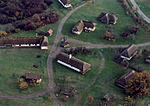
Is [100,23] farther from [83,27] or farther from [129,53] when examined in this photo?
[129,53]

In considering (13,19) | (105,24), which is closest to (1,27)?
(13,19)

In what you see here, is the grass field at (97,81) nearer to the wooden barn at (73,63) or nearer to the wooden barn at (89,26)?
the wooden barn at (73,63)

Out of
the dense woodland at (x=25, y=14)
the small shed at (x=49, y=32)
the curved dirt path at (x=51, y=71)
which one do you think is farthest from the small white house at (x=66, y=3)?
the small shed at (x=49, y=32)

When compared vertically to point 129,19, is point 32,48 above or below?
below

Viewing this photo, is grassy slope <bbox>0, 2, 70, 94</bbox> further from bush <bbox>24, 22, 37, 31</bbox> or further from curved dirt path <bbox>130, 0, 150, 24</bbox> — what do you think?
curved dirt path <bbox>130, 0, 150, 24</bbox>

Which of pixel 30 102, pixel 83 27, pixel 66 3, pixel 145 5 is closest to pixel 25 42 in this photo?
pixel 83 27

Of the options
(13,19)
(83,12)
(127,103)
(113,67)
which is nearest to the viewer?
(127,103)

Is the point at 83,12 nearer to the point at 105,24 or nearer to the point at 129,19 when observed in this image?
the point at 105,24
